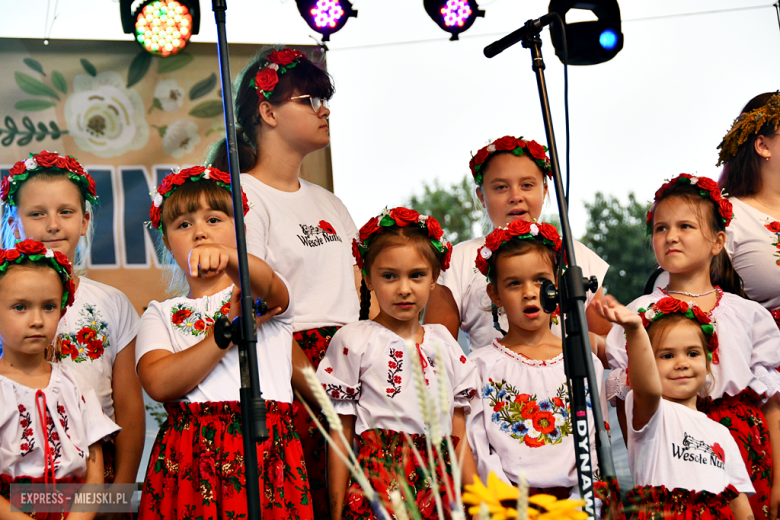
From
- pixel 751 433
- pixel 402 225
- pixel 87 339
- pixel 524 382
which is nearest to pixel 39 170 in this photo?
pixel 87 339

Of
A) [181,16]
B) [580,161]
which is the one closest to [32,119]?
[181,16]

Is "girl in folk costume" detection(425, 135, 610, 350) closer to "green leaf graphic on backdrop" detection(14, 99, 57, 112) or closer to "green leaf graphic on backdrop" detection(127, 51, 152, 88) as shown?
"green leaf graphic on backdrop" detection(127, 51, 152, 88)

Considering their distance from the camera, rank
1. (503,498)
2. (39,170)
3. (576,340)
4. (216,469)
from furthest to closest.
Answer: (39,170) → (216,469) → (576,340) → (503,498)

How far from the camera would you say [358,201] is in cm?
625

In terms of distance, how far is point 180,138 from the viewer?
349 centimetres

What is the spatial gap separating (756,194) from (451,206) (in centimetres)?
1090

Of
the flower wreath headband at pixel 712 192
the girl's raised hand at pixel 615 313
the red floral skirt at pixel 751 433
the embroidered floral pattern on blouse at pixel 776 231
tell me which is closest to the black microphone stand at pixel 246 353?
the girl's raised hand at pixel 615 313

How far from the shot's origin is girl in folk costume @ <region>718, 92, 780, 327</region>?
285 cm

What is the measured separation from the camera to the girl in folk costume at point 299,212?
7.90ft

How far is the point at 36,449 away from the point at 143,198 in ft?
5.27

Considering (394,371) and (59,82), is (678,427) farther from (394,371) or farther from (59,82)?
(59,82)

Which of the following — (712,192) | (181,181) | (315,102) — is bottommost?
(712,192)

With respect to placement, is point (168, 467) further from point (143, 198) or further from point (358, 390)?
point (143, 198)

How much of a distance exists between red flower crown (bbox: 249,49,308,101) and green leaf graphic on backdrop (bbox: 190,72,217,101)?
82cm
